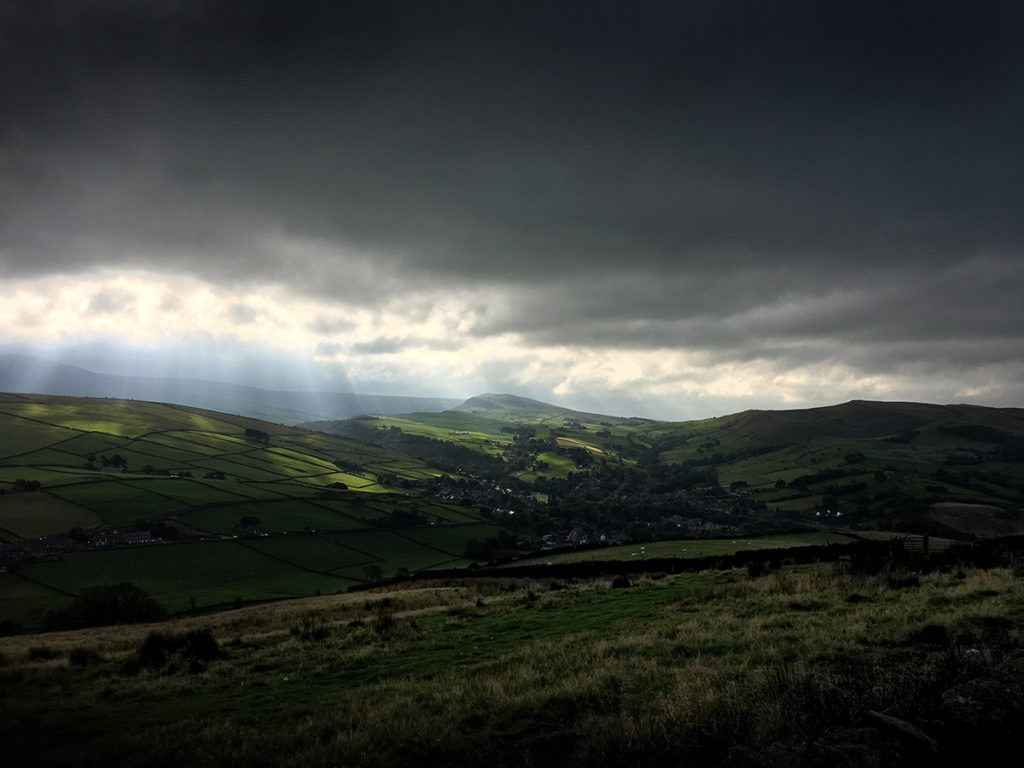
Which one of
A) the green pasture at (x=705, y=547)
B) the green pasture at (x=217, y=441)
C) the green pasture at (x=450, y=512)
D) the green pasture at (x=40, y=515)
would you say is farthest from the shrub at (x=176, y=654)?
the green pasture at (x=217, y=441)

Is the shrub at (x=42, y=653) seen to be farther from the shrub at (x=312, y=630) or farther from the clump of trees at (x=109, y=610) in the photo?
the clump of trees at (x=109, y=610)

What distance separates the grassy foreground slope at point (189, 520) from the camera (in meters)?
70.3

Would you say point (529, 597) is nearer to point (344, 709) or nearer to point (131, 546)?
point (344, 709)

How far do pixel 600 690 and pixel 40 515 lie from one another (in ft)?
378

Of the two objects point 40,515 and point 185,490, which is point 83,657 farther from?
point 185,490

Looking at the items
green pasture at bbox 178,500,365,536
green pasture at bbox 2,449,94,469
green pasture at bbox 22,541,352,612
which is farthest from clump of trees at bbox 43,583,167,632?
green pasture at bbox 2,449,94,469

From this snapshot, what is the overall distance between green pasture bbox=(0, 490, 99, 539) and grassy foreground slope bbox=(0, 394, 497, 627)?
245 mm

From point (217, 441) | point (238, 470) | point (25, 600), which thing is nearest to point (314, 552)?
point (25, 600)

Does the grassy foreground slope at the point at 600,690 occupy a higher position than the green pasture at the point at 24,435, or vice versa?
the grassy foreground slope at the point at 600,690

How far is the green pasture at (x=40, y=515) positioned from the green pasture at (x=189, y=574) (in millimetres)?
12931

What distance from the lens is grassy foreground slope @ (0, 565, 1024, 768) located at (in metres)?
→ 6.28

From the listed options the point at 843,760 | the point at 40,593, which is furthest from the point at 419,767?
the point at 40,593

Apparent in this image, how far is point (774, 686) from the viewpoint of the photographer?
805 cm

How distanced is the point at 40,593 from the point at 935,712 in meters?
87.6
